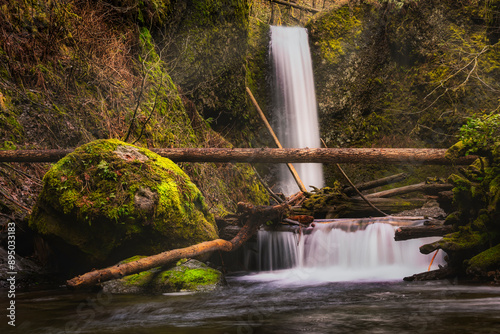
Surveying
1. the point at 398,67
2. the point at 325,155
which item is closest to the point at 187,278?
the point at 325,155

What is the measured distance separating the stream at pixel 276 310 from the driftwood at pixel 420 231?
0.67 meters

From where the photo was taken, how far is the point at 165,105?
9.56 m

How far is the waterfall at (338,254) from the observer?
268 inches

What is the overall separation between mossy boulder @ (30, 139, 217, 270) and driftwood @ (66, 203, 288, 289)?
0.38m

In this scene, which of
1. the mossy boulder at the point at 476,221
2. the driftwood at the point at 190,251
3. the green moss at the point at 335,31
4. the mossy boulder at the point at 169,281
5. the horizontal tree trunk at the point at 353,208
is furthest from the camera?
the green moss at the point at 335,31

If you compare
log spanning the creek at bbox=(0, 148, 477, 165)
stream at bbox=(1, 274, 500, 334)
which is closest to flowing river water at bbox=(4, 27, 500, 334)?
stream at bbox=(1, 274, 500, 334)

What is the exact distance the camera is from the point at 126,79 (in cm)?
895

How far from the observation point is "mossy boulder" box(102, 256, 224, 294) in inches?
204

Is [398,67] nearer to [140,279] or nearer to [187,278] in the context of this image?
[187,278]

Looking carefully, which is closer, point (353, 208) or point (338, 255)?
point (338, 255)

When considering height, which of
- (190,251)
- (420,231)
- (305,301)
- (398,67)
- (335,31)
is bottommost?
(305,301)

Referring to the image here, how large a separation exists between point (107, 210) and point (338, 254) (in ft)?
13.5

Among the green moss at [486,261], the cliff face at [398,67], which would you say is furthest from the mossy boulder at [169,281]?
the cliff face at [398,67]

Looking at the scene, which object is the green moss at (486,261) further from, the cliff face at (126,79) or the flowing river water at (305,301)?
the cliff face at (126,79)
